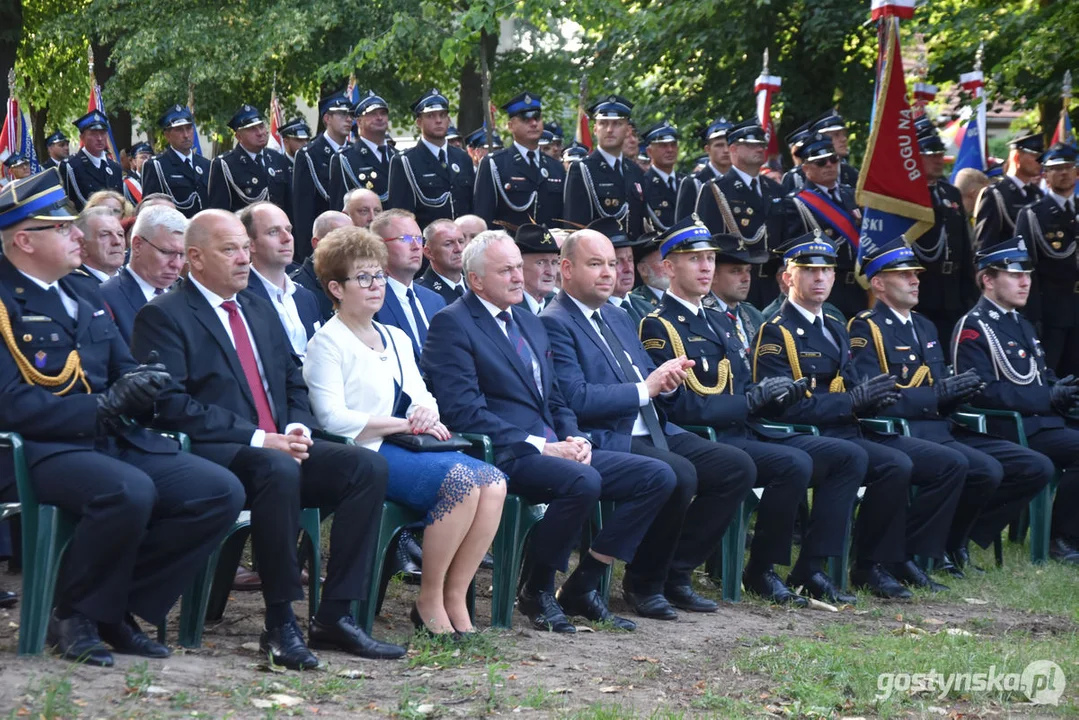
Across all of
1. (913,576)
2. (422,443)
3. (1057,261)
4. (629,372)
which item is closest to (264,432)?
(422,443)

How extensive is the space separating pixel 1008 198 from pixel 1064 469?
10.9 feet

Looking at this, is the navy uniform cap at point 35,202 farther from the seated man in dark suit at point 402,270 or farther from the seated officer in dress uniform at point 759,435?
the seated officer in dress uniform at point 759,435

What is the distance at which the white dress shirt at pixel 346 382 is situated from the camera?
5.97 metres

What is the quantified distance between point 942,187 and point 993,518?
3.62m

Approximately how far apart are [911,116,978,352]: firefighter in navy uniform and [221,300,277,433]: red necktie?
6698 millimetres

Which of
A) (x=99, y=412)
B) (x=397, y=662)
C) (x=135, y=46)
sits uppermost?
(x=135, y=46)

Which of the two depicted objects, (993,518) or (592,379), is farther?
(993,518)

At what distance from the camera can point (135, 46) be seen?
20.6 metres

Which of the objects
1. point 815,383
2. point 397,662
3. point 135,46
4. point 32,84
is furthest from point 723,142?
point 32,84

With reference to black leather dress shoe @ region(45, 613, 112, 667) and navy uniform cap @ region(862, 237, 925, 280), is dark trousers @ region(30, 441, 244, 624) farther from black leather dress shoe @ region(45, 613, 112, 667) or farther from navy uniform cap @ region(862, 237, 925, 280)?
navy uniform cap @ region(862, 237, 925, 280)

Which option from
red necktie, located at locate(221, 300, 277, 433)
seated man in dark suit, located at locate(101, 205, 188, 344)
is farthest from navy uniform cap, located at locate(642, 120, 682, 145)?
red necktie, located at locate(221, 300, 277, 433)

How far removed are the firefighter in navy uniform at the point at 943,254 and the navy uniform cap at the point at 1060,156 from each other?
2.71ft

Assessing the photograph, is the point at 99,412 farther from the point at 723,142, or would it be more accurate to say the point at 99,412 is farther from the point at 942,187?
the point at 942,187

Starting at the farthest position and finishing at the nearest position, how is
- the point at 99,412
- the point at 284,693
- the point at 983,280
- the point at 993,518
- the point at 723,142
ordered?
the point at 723,142
the point at 983,280
the point at 993,518
the point at 99,412
the point at 284,693
